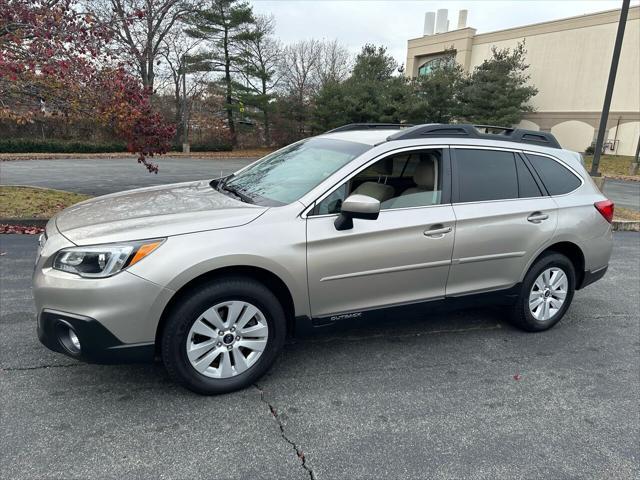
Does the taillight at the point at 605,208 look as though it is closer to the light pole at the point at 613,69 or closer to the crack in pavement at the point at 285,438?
the crack in pavement at the point at 285,438

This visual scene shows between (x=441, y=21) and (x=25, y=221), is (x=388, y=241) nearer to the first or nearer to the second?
(x=25, y=221)

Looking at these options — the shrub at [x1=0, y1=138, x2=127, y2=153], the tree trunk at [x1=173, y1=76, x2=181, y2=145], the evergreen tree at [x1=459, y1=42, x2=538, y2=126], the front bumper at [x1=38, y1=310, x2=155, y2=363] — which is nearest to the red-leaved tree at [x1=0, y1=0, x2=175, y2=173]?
the front bumper at [x1=38, y1=310, x2=155, y2=363]

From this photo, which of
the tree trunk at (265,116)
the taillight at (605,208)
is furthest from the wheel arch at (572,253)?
the tree trunk at (265,116)

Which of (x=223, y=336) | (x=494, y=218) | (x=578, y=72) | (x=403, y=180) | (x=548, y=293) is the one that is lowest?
(x=548, y=293)

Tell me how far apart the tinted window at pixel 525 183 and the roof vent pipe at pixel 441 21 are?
136 ft

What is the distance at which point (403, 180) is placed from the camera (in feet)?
12.0

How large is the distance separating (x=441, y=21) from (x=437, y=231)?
43.0m

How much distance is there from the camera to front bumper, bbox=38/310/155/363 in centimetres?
254

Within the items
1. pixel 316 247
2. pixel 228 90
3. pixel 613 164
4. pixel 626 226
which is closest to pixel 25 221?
pixel 316 247

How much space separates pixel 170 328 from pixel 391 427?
1425mm

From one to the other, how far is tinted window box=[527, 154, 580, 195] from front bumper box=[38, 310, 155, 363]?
346 cm

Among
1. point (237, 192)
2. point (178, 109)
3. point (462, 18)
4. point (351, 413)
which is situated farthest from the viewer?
point (462, 18)

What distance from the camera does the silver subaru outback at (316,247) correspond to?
2609mm

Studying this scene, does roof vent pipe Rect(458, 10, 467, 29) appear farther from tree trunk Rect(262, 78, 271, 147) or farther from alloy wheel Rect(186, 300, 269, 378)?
alloy wheel Rect(186, 300, 269, 378)
